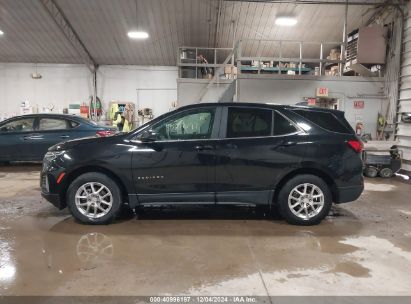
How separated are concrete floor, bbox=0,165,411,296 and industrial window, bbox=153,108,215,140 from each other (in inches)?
44.5

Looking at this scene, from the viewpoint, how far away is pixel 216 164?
13.5 feet

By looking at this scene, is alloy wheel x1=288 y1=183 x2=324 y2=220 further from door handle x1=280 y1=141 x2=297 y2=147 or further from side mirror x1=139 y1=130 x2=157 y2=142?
side mirror x1=139 y1=130 x2=157 y2=142

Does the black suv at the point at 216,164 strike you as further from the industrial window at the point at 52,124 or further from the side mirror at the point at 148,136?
the industrial window at the point at 52,124

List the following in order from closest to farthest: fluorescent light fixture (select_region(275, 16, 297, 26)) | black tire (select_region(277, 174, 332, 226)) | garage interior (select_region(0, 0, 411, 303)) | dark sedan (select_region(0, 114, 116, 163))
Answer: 1. garage interior (select_region(0, 0, 411, 303))
2. black tire (select_region(277, 174, 332, 226))
3. dark sedan (select_region(0, 114, 116, 163))
4. fluorescent light fixture (select_region(275, 16, 297, 26))

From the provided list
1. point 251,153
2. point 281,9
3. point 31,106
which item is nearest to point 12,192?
point 251,153

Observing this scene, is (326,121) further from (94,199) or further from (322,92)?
(322,92)

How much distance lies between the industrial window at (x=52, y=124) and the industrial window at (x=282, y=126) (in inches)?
224

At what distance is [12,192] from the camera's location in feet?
19.9

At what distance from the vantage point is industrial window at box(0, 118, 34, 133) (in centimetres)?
816

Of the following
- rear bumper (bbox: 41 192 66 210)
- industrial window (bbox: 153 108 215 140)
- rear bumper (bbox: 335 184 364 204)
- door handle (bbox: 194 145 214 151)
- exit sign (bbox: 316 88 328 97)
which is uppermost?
exit sign (bbox: 316 88 328 97)

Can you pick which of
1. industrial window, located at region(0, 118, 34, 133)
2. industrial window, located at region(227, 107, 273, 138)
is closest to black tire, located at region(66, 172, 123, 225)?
industrial window, located at region(227, 107, 273, 138)

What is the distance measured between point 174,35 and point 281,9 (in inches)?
157

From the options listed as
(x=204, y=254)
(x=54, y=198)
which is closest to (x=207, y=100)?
(x=54, y=198)

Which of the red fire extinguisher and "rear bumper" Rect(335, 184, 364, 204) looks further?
the red fire extinguisher
